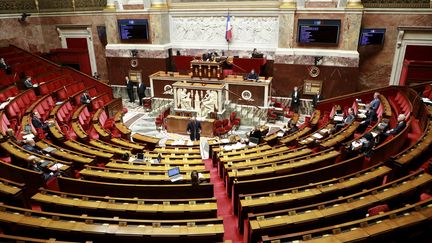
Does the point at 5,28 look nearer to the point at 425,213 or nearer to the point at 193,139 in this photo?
the point at 193,139

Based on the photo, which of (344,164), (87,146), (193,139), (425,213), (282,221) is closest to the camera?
(425,213)

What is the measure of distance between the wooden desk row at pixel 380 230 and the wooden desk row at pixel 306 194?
32.5 inches

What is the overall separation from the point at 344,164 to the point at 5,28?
18583mm

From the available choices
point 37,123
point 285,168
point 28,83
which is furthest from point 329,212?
point 28,83

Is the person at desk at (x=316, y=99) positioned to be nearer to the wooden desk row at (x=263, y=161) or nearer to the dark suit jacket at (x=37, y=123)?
the wooden desk row at (x=263, y=161)

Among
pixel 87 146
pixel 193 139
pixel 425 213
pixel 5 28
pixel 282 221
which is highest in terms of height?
pixel 5 28

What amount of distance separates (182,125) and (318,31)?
292 inches

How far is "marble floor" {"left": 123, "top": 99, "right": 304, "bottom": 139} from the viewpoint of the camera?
12383 millimetres

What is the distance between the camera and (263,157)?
24.3 ft

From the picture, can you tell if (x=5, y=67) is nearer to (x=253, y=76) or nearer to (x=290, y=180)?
(x=253, y=76)

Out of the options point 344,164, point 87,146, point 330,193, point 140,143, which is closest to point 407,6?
point 344,164

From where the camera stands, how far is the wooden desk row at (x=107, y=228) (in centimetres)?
439

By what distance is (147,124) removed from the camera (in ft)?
44.1

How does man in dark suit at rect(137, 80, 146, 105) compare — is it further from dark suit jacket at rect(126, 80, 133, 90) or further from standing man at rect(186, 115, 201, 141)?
standing man at rect(186, 115, 201, 141)
